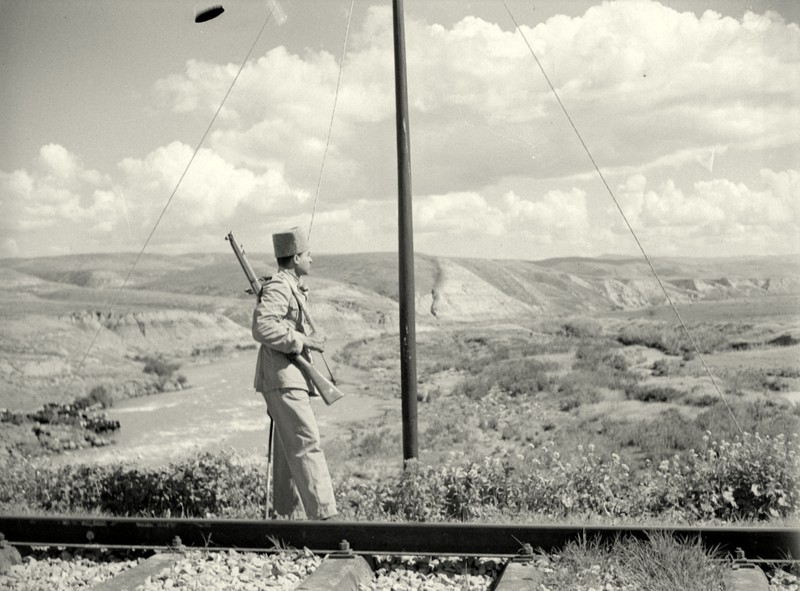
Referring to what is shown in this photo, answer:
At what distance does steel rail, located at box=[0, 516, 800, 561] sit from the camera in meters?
4.19

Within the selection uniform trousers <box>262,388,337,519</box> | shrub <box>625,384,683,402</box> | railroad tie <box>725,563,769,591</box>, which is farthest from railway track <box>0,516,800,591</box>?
shrub <box>625,384,683,402</box>

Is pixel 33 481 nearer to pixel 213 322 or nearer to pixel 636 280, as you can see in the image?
pixel 213 322

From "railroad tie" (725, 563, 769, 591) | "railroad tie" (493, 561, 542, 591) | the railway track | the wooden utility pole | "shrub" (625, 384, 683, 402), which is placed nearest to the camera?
"railroad tie" (725, 563, 769, 591)

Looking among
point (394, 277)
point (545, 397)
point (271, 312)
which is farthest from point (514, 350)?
point (271, 312)

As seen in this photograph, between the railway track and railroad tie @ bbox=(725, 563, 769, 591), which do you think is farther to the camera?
the railway track

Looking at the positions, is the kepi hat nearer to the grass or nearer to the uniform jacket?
the uniform jacket

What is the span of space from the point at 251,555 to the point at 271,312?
1.52 m

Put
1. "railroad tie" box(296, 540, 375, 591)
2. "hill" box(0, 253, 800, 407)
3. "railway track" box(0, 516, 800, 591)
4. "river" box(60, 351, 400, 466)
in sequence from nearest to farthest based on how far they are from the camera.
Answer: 1. "railroad tie" box(296, 540, 375, 591)
2. "railway track" box(0, 516, 800, 591)
3. "river" box(60, 351, 400, 466)
4. "hill" box(0, 253, 800, 407)

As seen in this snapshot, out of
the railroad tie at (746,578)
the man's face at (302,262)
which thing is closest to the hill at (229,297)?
the man's face at (302,262)

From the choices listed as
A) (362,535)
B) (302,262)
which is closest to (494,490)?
(362,535)

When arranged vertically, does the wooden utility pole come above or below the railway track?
above

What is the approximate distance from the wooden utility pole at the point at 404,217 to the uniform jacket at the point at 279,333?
3.02 feet

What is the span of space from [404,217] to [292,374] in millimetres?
1539

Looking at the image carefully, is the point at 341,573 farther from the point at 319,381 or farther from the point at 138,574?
the point at 319,381
